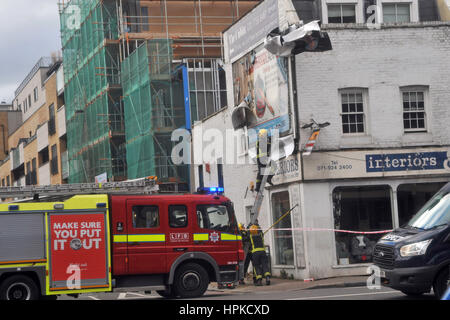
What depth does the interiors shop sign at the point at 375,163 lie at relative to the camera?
72.3 feet

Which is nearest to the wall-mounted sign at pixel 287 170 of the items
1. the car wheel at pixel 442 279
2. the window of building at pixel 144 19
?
the car wheel at pixel 442 279

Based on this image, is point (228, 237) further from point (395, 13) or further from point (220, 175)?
point (220, 175)

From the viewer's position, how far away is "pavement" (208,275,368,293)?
19547 millimetres

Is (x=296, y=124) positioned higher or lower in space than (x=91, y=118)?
lower

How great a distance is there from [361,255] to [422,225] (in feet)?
28.8

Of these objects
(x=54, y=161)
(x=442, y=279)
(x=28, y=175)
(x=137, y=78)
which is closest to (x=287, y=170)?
(x=442, y=279)

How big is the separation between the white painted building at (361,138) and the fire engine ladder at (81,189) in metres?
5.28

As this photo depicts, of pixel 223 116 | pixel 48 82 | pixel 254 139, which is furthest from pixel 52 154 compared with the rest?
pixel 254 139

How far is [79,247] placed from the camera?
17.1 m

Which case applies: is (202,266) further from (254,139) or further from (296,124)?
(254,139)

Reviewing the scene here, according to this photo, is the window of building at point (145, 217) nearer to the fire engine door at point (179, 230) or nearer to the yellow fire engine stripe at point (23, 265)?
the fire engine door at point (179, 230)

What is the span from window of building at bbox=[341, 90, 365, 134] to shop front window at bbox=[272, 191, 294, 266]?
9.32 feet

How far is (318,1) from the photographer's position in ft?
80.8

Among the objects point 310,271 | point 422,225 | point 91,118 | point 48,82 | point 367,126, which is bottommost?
point 310,271
